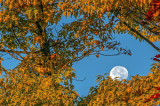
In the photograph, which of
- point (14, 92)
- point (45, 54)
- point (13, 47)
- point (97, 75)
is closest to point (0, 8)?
point (13, 47)

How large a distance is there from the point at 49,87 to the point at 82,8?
2860mm

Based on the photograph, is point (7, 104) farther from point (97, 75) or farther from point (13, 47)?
point (97, 75)

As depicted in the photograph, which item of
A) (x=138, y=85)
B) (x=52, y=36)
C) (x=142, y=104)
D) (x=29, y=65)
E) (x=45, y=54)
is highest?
(x=52, y=36)

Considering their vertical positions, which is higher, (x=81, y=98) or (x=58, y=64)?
(x=58, y=64)

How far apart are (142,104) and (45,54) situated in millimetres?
4859

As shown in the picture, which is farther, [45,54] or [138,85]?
[45,54]

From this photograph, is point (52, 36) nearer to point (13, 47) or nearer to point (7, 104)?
point (13, 47)

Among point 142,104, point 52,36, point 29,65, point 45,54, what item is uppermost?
point 52,36

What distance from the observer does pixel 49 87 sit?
8750mm

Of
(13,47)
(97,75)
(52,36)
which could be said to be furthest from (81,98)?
(13,47)

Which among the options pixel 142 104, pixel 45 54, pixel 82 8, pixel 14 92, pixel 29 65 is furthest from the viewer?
pixel 45 54

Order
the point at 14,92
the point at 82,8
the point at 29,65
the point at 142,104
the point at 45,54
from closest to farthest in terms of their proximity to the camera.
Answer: the point at 142,104
the point at 82,8
the point at 14,92
the point at 29,65
the point at 45,54

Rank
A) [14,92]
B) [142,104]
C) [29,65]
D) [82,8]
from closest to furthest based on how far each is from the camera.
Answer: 1. [142,104]
2. [82,8]
3. [14,92]
4. [29,65]

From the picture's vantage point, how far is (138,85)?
8.23 m
